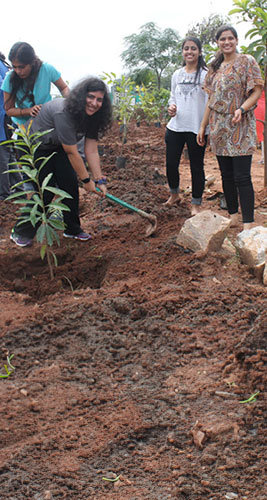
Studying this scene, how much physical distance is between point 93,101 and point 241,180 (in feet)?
4.03

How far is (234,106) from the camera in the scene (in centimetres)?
350

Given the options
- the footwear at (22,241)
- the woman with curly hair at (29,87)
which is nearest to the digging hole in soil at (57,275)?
the footwear at (22,241)

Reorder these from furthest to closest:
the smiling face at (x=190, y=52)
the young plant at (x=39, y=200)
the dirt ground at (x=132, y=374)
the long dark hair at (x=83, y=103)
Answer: the smiling face at (x=190, y=52) → the long dark hair at (x=83, y=103) → the young plant at (x=39, y=200) → the dirt ground at (x=132, y=374)

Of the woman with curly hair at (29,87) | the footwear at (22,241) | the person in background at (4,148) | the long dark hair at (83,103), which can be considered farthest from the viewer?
the person in background at (4,148)

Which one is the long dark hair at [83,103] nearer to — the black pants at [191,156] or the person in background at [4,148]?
the black pants at [191,156]

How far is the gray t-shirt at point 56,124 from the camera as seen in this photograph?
330 cm

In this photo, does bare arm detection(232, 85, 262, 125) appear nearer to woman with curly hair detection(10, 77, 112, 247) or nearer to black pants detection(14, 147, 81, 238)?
woman with curly hair detection(10, 77, 112, 247)

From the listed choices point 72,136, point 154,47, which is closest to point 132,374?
point 72,136

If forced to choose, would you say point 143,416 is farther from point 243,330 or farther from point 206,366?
point 243,330

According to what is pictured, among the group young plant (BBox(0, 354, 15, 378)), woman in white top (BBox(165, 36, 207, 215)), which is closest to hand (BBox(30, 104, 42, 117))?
woman in white top (BBox(165, 36, 207, 215))

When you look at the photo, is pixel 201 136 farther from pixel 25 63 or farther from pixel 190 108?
pixel 25 63

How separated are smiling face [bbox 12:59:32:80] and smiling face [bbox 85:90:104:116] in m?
0.68

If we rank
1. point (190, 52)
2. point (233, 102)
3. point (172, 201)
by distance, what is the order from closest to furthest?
1. point (233, 102)
2. point (190, 52)
3. point (172, 201)

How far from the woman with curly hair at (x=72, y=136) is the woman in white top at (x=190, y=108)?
0.76 m
